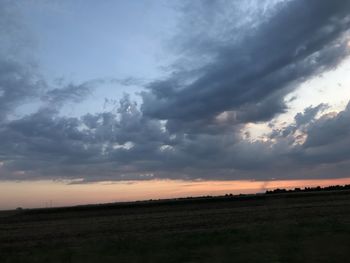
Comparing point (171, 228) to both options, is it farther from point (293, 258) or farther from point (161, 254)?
point (293, 258)

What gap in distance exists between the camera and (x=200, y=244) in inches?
828

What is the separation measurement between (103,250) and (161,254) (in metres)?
3.73

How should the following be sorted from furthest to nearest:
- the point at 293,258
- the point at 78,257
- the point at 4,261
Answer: the point at 4,261 → the point at 78,257 → the point at 293,258

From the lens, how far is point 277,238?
2061 cm

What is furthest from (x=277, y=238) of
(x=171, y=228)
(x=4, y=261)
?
(x=171, y=228)

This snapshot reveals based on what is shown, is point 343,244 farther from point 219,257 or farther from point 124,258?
point 124,258

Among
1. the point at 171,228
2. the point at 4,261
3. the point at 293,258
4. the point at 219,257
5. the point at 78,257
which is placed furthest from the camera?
the point at 171,228

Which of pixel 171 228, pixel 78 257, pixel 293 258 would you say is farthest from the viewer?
pixel 171 228

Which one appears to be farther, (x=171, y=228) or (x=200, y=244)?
(x=171, y=228)

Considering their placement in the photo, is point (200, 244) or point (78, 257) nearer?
point (78, 257)

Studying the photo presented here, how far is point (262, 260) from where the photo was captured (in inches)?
618

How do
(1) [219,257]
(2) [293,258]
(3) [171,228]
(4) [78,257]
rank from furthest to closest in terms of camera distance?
(3) [171,228] → (4) [78,257] → (1) [219,257] → (2) [293,258]

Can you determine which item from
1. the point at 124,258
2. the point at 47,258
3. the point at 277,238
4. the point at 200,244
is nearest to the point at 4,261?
the point at 47,258

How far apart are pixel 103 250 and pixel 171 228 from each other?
16239 mm
